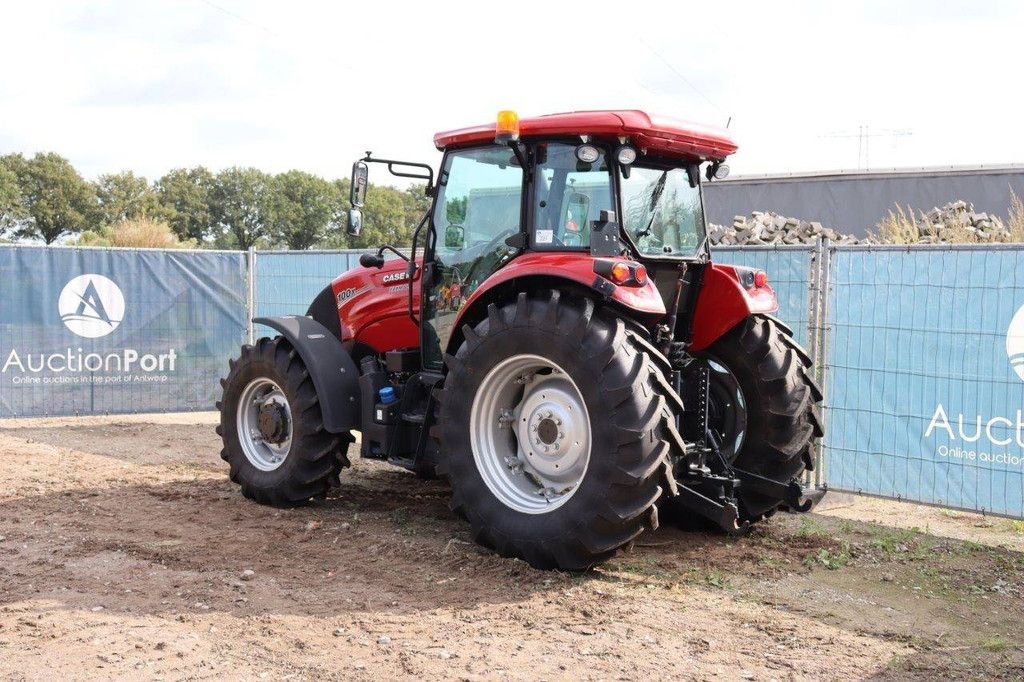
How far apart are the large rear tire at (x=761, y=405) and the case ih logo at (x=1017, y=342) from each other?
140 centimetres

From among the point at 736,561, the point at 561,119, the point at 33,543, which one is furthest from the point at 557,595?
the point at 33,543

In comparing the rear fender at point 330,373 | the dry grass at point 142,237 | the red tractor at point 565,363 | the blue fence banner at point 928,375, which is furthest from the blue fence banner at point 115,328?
the dry grass at point 142,237

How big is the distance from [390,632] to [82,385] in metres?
8.10

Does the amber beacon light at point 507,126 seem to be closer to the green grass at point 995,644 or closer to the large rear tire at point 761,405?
the large rear tire at point 761,405

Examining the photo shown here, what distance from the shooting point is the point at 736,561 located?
6250 mm

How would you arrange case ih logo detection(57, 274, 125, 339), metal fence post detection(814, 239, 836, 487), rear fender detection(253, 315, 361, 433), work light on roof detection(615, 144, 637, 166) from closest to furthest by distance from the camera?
work light on roof detection(615, 144, 637, 166)
rear fender detection(253, 315, 361, 433)
metal fence post detection(814, 239, 836, 487)
case ih logo detection(57, 274, 125, 339)

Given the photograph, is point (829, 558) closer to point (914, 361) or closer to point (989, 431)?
point (989, 431)

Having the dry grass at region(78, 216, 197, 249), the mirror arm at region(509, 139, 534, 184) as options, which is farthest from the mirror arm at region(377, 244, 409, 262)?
the dry grass at region(78, 216, 197, 249)

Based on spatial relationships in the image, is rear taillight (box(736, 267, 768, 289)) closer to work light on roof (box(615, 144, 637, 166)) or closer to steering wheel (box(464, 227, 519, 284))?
work light on roof (box(615, 144, 637, 166))

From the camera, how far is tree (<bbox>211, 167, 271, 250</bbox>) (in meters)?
40.9


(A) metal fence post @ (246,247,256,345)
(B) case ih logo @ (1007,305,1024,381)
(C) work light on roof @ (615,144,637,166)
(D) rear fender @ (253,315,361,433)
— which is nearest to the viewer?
(C) work light on roof @ (615,144,637,166)

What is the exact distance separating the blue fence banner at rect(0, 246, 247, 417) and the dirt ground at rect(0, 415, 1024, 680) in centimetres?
411

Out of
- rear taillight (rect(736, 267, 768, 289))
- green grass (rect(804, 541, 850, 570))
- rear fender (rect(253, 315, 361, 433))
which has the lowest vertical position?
green grass (rect(804, 541, 850, 570))

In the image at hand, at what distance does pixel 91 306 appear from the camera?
1184 cm
